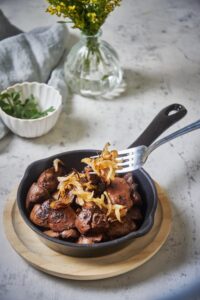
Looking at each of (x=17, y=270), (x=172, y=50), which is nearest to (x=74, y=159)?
(x=17, y=270)

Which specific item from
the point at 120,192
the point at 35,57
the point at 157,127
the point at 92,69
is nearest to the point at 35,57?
the point at 35,57

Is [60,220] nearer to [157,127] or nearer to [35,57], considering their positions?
[157,127]

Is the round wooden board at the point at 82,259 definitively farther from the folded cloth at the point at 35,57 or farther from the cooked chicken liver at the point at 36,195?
the folded cloth at the point at 35,57

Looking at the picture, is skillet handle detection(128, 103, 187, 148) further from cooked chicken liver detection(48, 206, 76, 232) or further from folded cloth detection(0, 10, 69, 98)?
folded cloth detection(0, 10, 69, 98)

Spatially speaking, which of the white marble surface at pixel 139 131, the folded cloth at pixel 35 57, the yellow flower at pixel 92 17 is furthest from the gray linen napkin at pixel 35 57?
the yellow flower at pixel 92 17

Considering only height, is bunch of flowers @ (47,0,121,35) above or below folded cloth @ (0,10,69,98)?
above

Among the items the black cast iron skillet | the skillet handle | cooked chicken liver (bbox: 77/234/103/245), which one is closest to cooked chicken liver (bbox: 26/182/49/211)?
the black cast iron skillet

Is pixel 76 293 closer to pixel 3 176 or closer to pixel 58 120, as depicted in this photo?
pixel 3 176
